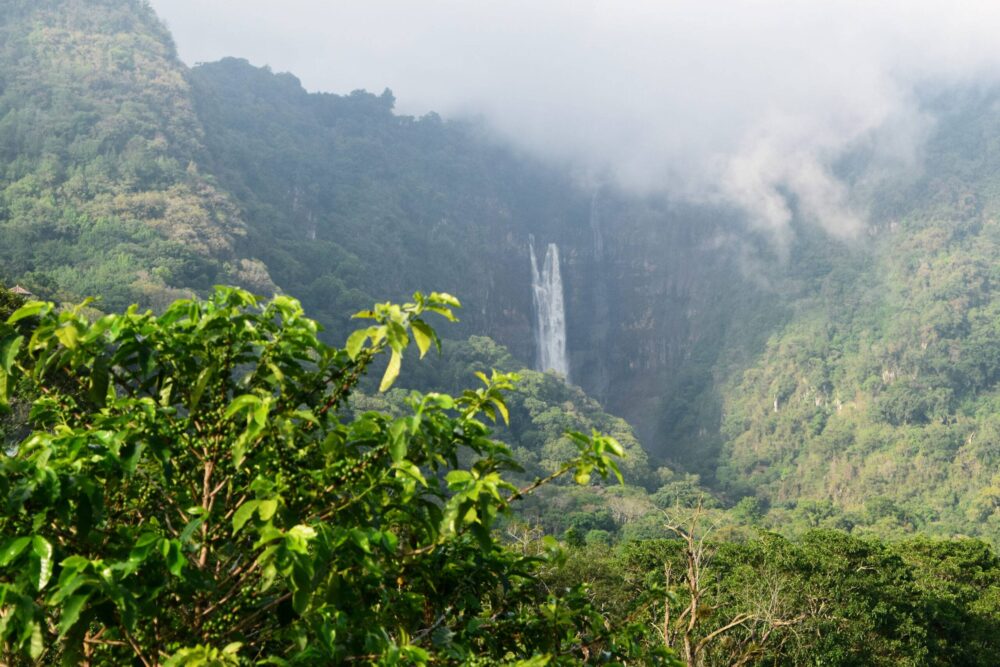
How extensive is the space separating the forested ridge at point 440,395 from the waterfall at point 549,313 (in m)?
2.36

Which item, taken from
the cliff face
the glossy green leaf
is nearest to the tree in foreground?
the glossy green leaf

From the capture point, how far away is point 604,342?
119875 mm

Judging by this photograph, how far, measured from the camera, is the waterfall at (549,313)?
362ft

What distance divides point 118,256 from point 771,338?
73.6 meters

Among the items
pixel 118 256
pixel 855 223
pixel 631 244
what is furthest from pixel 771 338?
pixel 118 256

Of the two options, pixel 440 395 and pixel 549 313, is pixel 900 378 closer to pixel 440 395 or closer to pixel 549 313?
pixel 549 313

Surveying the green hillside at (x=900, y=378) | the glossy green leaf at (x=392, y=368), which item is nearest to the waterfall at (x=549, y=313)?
the green hillside at (x=900, y=378)

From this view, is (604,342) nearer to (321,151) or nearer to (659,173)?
(659,173)

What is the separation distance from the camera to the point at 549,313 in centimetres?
11425

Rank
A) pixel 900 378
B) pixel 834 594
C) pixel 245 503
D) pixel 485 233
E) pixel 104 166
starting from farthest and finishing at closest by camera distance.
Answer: pixel 485 233 → pixel 900 378 → pixel 104 166 → pixel 834 594 → pixel 245 503

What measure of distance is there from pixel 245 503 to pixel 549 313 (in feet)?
368

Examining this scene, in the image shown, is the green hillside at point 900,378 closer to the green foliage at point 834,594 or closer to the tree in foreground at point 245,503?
the green foliage at point 834,594

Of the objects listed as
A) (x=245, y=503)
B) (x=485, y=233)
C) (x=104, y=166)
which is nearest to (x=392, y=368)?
(x=245, y=503)

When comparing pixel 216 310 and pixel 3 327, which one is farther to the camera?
pixel 216 310
